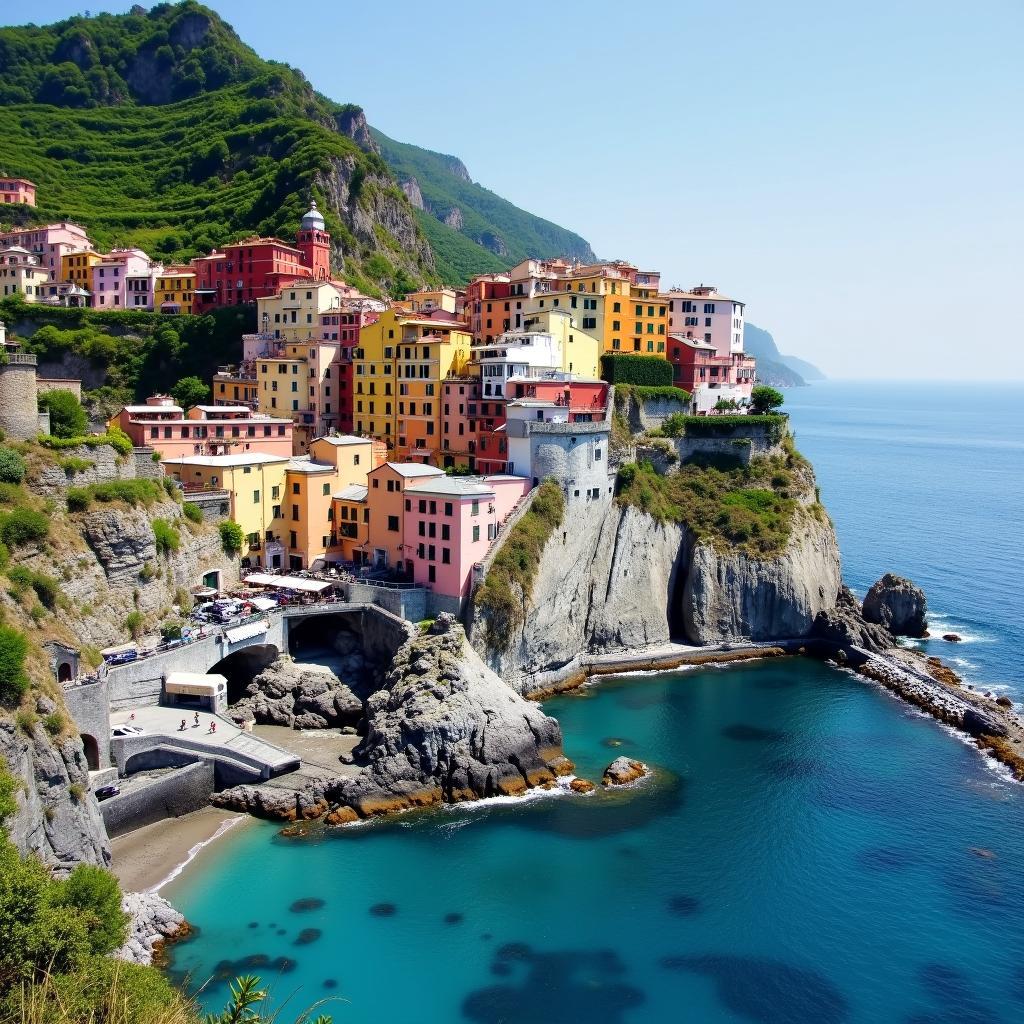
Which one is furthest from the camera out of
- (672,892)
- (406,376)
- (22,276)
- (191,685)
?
(22,276)

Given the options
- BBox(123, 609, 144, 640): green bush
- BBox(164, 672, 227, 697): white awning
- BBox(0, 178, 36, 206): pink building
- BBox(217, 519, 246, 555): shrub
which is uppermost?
BBox(0, 178, 36, 206): pink building

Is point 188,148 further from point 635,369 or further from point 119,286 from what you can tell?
point 635,369

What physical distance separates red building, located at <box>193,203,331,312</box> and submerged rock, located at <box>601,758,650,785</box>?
5277 cm

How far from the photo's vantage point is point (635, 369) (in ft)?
219

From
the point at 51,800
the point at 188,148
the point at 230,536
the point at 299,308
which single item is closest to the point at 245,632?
the point at 230,536

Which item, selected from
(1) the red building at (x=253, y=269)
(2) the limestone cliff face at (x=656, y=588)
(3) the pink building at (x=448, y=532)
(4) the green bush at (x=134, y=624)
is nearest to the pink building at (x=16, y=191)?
(1) the red building at (x=253, y=269)

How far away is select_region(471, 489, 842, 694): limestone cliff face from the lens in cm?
5406

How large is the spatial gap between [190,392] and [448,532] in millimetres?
33104

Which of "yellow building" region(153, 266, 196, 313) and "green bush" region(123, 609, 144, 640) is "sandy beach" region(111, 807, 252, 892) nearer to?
"green bush" region(123, 609, 144, 640)

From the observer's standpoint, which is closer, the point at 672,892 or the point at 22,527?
the point at 672,892

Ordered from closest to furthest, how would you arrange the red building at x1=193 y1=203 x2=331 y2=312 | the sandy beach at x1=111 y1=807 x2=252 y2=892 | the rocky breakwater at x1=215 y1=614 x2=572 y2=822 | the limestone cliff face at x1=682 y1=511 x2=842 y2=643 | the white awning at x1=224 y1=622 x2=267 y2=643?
the sandy beach at x1=111 y1=807 x2=252 y2=892 → the rocky breakwater at x1=215 y1=614 x2=572 y2=822 → the white awning at x1=224 y1=622 x2=267 y2=643 → the limestone cliff face at x1=682 y1=511 x2=842 y2=643 → the red building at x1=193 y1=203 x2=331 y2=312

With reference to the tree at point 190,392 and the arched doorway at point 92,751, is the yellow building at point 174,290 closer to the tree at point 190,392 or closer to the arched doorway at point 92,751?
the tree at point 190,392

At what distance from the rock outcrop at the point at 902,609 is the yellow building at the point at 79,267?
71514mm

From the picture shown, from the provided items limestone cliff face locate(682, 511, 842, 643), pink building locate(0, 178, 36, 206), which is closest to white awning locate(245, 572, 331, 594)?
limestone cliff face locate(682, 511, 842, 643)
